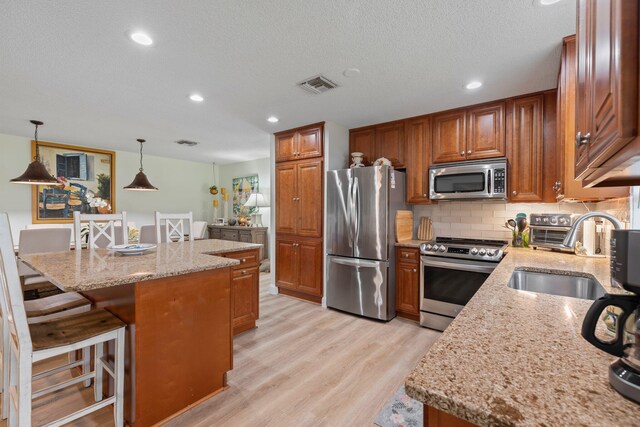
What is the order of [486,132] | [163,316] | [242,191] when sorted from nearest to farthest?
[163,316] → [486,132] → [242,191]

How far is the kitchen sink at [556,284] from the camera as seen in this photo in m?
1.58

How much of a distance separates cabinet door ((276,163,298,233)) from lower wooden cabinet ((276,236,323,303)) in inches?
7.1

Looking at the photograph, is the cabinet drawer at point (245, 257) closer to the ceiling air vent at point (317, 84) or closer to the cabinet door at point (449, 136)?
the ceiling air vent at point (317, 84)

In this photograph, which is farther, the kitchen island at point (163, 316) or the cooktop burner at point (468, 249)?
the cooktop burner at point (468, 249)

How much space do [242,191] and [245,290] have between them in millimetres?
4183

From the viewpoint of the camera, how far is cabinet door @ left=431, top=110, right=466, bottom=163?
10.3 ft

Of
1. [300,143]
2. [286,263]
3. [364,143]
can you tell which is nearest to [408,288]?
[286,263]

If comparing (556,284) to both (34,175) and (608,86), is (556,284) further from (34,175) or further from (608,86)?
(34,175)

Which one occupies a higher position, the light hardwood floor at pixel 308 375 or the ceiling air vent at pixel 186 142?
the ceiling air vent at pixel 186 142

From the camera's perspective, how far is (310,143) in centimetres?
383

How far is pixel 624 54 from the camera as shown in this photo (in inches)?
21.9

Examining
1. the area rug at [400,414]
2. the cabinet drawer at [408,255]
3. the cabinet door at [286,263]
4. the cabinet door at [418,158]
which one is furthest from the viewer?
the cabinet door at [286,263]

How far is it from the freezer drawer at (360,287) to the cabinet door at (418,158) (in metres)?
0.91

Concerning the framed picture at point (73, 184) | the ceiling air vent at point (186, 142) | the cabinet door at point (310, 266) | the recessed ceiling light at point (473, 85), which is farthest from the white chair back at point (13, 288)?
the framed picture at point (73, 184)
